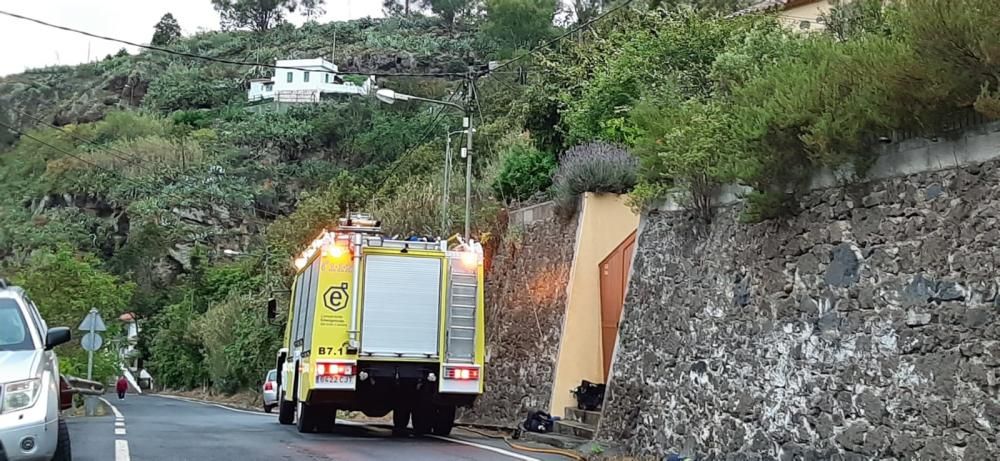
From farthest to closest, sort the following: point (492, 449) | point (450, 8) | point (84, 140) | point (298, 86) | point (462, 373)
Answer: point (450, 8)
point (298, 86)
point (84, 140)
point (462, 373)
point (492, 449)

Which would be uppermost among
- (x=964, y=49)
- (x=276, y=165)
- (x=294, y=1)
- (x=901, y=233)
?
(x=294, y=1)

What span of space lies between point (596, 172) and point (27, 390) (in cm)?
1193

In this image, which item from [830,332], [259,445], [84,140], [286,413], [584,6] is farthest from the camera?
[84,140]

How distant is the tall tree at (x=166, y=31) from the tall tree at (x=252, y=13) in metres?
5.86

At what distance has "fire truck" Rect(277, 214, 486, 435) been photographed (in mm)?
14859

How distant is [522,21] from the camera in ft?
275

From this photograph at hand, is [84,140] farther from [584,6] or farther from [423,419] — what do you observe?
[423,419]

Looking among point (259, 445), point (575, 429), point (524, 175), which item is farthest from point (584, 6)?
point (259, 445)

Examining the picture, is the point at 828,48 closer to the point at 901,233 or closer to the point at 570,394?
the point at 901,233

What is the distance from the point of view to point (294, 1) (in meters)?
123

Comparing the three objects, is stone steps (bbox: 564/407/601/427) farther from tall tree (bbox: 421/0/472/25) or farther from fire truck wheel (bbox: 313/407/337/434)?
tall tree (bbox: 421/0/472/25)

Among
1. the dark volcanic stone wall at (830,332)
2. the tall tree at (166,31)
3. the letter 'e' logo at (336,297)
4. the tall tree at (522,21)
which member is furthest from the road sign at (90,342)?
the tall tree at (166,31)

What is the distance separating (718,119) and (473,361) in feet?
17.8

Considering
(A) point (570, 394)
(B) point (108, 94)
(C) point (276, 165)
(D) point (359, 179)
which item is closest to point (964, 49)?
(A) point (570, 394)
